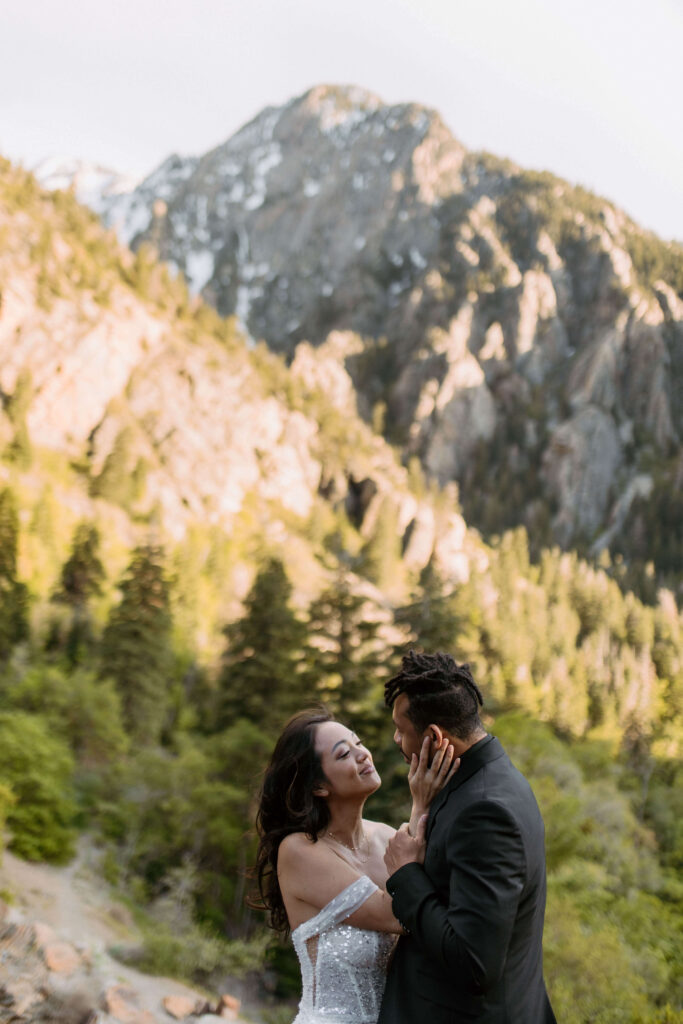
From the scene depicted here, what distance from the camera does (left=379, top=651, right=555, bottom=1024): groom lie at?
285 cm

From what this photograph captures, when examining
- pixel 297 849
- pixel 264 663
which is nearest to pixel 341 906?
pixel 297 849

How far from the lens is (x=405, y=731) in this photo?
3.46m

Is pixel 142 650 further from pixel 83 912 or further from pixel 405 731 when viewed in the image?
pixel 405 731

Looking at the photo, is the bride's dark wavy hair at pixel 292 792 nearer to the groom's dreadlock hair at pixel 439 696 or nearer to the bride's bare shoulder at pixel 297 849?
the bride's bare shoulder at pixel 297 849

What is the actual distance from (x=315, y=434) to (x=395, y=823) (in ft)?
285

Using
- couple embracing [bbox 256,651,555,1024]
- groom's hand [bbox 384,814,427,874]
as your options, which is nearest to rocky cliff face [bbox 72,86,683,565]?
couple embracing [bbox 256,651,555,1024]

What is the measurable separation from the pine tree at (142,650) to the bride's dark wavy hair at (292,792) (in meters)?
32.7

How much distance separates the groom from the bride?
4.9 inches

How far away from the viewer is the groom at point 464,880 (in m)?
2.85

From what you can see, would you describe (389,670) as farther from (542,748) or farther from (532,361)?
(532,361)

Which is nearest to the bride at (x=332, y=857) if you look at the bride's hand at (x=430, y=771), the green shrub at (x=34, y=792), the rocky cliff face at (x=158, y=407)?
the bride's hand at (x=430, y=771)

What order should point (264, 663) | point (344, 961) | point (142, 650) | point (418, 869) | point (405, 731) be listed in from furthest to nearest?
1. point (142, 650)
2. point (264, 663)
3. point (344, 961)
4. point (405, 731)
5. point (418, 869)

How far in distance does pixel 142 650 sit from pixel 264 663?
26.9ft

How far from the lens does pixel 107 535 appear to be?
58.5m
